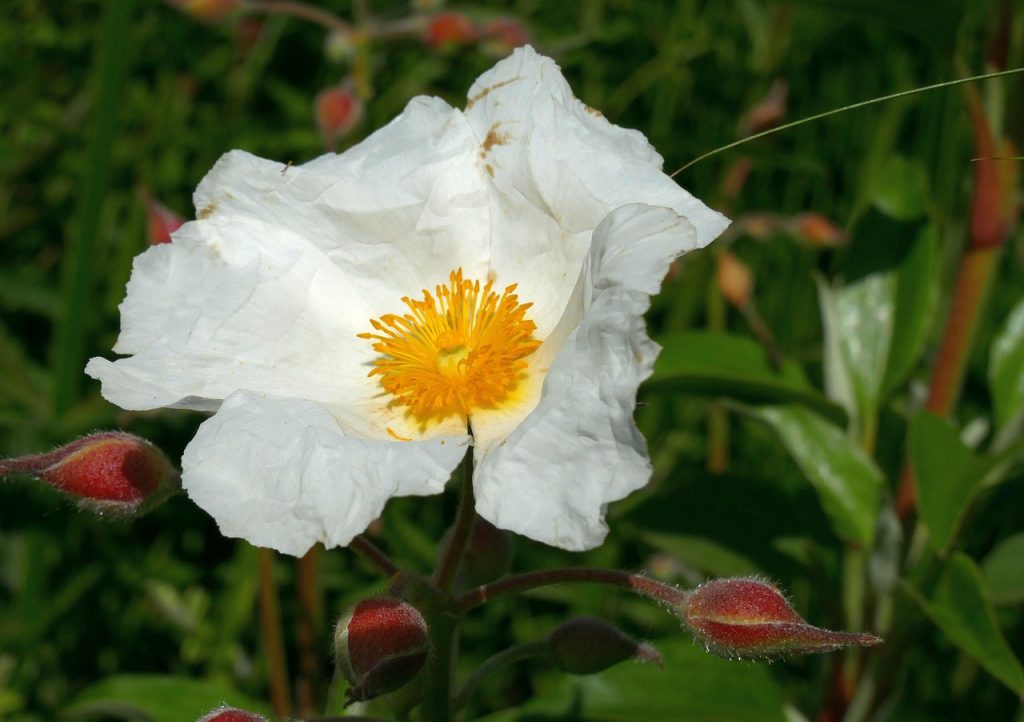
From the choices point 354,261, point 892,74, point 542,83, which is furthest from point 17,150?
point 892,74

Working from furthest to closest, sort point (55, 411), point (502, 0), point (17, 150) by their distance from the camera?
point (502, 0)
point (17, 150)
point (55, 411)

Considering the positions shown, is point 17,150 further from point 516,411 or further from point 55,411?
point 516,411

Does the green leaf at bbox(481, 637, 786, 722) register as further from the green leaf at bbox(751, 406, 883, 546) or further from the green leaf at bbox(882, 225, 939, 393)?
the green leaf at bbox(882, 225, 939, 393)

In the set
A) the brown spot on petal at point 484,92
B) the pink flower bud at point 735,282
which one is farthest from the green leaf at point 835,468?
the brown spot on petal at point 484,92

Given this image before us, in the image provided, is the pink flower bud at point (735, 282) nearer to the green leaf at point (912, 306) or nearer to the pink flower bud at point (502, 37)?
the green leaf at point (912, 306)

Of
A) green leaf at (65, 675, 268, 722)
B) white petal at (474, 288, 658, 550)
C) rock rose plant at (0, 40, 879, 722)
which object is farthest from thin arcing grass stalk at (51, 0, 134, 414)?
white petal at (474, 288, 658, 550)
